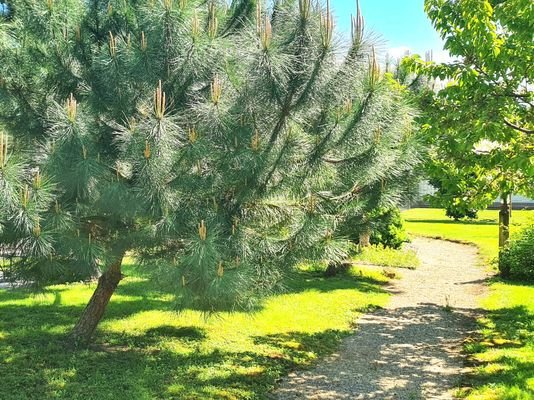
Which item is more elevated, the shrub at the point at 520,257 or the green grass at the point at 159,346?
the shrub at the point at 520,257

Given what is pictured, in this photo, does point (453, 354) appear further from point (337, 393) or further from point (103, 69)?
point (103, 69)

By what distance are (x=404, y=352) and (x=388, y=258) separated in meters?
9.21

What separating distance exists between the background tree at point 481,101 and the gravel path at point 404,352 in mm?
2174

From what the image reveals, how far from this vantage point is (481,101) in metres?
5.75

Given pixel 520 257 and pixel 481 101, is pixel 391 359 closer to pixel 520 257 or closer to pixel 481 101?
pixel 481 101

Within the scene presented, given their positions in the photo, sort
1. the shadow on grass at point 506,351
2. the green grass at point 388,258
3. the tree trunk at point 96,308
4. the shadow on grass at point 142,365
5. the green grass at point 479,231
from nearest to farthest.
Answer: the shadow on grass at point 142,365
the shadow on grass at point 506,351
the tree trunk at point 96,308
the green grass at point 388,258
the green grass at point 479,231

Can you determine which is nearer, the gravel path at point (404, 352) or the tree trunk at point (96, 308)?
the gravel path at point (404, 352)

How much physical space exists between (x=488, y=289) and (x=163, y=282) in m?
9.63

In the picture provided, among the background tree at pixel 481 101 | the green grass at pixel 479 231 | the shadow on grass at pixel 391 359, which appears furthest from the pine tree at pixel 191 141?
the green grass at pixel 479 231

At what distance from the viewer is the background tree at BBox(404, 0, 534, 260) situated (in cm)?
537

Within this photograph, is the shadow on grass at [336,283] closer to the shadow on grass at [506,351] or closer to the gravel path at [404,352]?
the gravel path at [404,352]

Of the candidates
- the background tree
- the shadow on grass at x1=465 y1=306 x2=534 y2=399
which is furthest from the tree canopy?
the shadow on grass at x1=465 y1=306 x2=534 y2=399

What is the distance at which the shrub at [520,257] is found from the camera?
1276cm

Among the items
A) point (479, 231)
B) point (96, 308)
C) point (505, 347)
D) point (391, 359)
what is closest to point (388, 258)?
point (505, 347)
